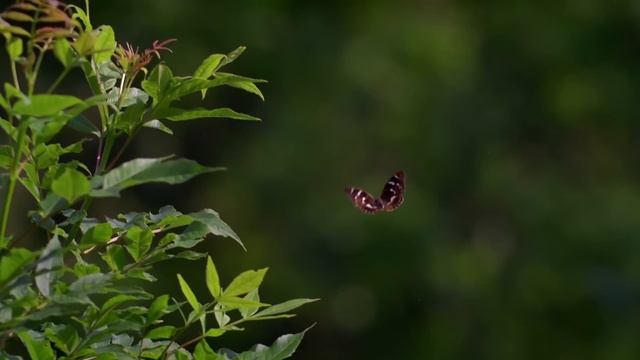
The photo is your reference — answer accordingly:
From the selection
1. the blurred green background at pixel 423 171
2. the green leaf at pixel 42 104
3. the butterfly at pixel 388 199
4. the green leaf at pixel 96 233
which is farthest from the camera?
the blurred green background at pixel 423 171

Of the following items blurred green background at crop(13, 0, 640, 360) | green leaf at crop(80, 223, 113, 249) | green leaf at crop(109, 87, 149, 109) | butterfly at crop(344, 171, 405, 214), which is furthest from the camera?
blurred green background at crop(13, 0, 640, 360)

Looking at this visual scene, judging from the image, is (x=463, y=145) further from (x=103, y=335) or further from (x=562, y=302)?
(x=103, y=335)

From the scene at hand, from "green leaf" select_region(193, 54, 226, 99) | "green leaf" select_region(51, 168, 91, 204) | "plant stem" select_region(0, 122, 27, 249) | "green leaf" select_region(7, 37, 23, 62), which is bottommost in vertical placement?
"green leaf" select_region(51, 168, 91, 204)

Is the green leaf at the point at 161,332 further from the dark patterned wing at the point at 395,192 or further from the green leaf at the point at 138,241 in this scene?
the dark patterned wing at the point at 395,192

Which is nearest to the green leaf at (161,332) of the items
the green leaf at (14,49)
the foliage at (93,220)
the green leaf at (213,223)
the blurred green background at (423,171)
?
the foliage at (93,220)

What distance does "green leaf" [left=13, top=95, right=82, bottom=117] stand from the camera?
43.6 inches

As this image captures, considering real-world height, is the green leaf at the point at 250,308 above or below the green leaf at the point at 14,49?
above

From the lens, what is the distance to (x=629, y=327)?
7.36 metres

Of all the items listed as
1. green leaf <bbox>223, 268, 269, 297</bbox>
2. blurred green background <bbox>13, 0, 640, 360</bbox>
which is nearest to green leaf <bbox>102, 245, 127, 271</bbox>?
green leaf <bbox>223, 268, 269, 297</bbox>

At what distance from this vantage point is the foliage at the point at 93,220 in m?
1.14

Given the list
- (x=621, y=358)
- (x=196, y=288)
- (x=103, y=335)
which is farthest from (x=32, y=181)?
(x=621, y=358)

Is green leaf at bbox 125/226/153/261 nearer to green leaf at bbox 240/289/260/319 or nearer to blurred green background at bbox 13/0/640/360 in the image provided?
green leaf at bbox 240/289/260/319

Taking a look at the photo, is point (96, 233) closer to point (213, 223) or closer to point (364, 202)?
point (213, 223)

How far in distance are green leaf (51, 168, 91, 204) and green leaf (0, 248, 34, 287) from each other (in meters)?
0.06
